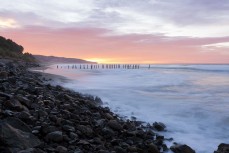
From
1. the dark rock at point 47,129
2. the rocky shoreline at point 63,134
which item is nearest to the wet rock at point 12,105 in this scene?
the rocky shoreline at point 63,134

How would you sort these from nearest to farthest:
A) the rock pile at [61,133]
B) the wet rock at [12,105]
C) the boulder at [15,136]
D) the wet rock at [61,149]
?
the boulder at [15,136]
the rock pile at [61,133]
the wet rock at [61,149]
the wet rock at [12,105]

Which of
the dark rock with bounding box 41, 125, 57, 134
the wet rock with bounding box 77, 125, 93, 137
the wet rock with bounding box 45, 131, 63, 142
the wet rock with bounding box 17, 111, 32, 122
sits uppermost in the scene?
the wet rock with bounding box 17, 111, 32, 122

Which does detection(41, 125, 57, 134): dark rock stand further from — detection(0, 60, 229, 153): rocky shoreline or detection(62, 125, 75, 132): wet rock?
detection(62, 125, 75, 132): wet rock

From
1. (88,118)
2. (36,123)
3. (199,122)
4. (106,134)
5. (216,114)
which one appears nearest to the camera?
(36,123)

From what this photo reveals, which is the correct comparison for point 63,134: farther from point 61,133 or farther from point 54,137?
point 54,137

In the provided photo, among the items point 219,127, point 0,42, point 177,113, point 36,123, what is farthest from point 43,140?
point 0,42

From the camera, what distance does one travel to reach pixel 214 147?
22.8 feet

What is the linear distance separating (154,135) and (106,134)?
4.97ft

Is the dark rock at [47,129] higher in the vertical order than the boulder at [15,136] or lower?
lower

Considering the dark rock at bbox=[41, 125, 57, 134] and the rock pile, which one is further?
the dark rock at bbox=[41, 125, 57, 134]

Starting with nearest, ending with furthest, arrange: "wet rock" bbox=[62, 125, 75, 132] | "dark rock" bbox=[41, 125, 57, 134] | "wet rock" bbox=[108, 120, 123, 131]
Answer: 1. "dark rock" bbox=[41, 125, 57, 134]
2. "wet rock" bbox=[62, 125, 75, 132]
3. "wet rock" bbox=[108, 120, 123, 131]

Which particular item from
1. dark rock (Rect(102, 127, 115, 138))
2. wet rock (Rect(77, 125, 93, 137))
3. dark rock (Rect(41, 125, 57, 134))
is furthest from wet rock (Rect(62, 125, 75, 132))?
dark rock (Rect(102, 127, 115, 138))

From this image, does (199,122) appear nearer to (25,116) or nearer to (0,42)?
(25,116)

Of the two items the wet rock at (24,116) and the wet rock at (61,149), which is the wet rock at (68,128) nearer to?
the wet rock at (24,116)
